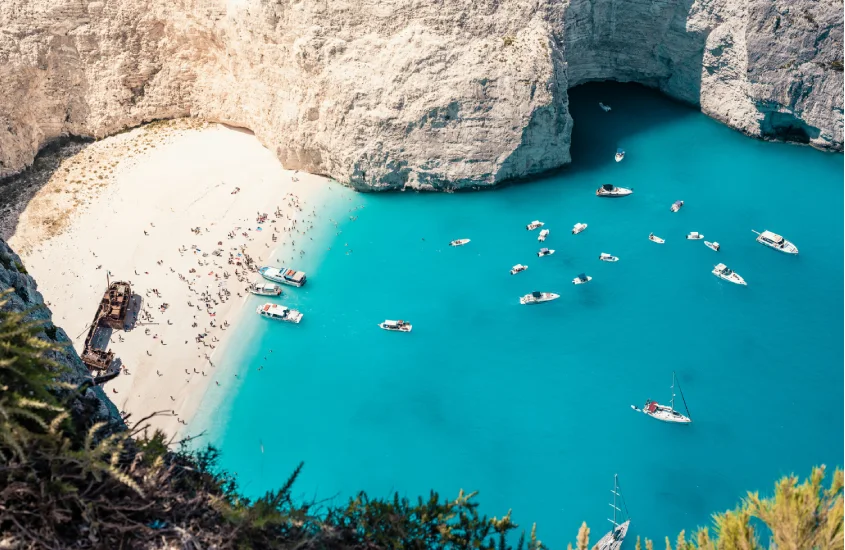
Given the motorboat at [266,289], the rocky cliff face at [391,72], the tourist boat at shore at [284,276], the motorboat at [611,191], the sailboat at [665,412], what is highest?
the rocky cliff face at [391,72]

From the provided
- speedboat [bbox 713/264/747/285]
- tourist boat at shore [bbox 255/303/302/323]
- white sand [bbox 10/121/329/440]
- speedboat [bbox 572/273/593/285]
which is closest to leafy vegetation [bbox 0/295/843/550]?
white sand [bbox 10/121/329/440]

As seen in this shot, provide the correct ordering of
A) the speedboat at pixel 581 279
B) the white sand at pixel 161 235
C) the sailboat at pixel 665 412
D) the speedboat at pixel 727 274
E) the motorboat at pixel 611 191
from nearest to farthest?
the sailboat at pixel 665 412, the white sand at pixel 161 235, the speedboat at pixel 727 274, the speedboat at pixel 581 279, the motorboat at pixel 611 191

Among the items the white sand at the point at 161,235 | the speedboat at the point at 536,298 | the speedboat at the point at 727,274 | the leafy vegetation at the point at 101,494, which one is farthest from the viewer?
the speedboat at the point at 727,274

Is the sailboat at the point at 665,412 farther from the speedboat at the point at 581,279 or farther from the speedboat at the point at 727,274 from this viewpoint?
the speedboat at the point at 727,274

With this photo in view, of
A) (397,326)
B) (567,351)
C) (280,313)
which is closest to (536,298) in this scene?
A: (567,351)

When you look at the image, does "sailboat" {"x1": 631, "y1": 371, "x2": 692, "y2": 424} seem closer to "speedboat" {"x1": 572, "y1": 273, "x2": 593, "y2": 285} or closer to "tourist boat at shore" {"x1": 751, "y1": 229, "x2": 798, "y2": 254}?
"speedboat" {"x1": 572, "y1": 273, "x2": 593, "y2": 285}

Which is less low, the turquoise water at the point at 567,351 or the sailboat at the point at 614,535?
the turquoise water at the point at 567,351

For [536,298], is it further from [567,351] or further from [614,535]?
[614,535]

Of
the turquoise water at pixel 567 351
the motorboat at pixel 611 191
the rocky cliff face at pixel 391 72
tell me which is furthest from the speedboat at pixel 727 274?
the rocky cliff face at pixel 391 72
